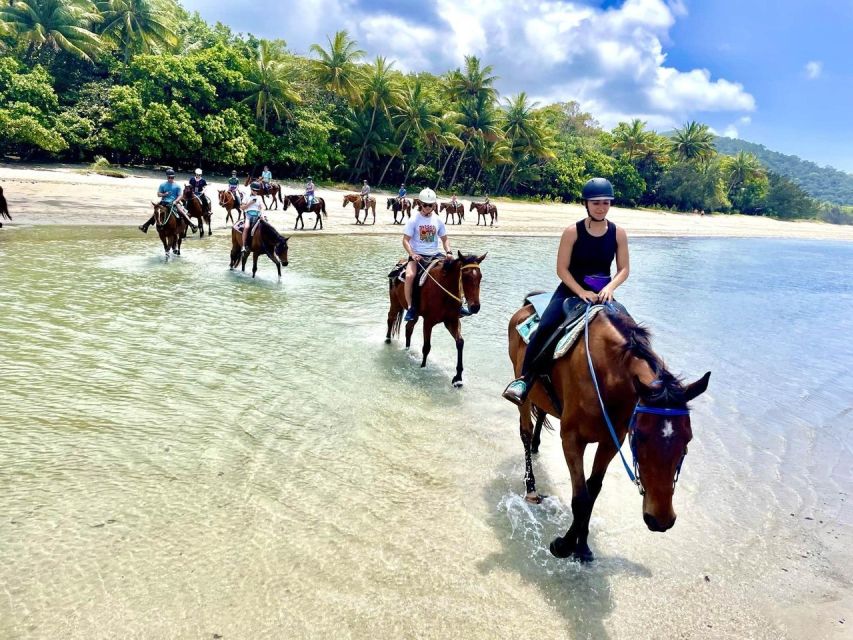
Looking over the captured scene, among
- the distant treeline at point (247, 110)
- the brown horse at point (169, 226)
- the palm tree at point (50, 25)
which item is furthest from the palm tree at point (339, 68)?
the brown horse at point (169, 226)

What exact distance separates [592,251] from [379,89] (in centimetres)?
4647

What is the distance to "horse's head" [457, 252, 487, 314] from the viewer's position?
6902mm

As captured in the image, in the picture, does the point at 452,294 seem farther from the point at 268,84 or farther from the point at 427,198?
the point at 268,84

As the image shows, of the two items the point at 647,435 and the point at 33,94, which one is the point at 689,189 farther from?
the point at 647,435

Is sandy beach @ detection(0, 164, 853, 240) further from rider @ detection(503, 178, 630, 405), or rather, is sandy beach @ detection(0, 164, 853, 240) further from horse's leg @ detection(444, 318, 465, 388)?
rider @ detection(503, 178, 630, 405)

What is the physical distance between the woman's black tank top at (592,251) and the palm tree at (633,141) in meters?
75.9

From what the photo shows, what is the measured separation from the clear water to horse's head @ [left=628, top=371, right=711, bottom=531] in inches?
38.4

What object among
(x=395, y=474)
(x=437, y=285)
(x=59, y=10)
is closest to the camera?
(x=395, y=474)

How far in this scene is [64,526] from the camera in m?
3.59

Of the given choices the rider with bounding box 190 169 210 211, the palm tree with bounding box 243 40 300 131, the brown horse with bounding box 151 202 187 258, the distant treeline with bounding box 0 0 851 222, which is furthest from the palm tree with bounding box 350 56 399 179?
the brown horse with bounding box 151 202 187 258

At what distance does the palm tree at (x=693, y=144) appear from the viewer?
76.8m

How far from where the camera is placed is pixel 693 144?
77.1 m

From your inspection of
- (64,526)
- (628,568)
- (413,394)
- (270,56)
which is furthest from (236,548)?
(270,56)

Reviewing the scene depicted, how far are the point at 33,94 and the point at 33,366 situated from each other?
3494 centimetres
